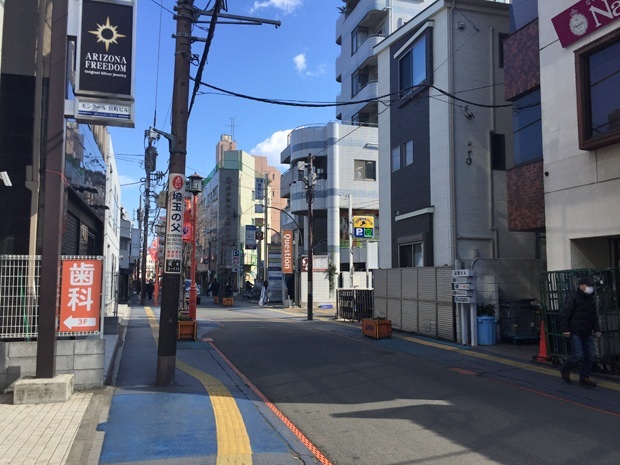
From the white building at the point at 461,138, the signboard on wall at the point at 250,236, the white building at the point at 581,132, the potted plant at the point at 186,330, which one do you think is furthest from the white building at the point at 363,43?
the potted plant at the point at 186,330

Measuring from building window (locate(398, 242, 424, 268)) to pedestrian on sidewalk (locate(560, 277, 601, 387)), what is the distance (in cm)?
983

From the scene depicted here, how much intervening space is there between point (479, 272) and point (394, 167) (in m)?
7.78

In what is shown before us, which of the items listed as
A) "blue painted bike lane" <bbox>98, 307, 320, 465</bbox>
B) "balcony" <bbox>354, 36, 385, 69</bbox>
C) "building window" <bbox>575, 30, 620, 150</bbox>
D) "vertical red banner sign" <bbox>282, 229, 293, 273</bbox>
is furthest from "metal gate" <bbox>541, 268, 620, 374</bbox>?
"balcony" <bbox>354, 36, 385, 69</bbox>

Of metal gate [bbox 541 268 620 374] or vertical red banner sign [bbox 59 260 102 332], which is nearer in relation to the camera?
vertical red banner sign [bbox 59 260 102 332]

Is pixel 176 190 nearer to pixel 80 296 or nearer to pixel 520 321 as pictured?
pixel 80 296

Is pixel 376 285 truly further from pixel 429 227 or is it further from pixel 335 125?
pixel 335 125

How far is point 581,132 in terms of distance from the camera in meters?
11.0

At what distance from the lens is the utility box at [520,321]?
46.8ft

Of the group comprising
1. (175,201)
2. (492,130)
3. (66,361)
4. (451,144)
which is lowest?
(66,361)

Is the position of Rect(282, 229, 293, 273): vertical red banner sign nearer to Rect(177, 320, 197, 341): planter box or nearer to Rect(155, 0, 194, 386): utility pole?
Rect(177, 320, 197, 341): planter box

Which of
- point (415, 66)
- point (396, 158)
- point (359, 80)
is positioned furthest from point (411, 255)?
point (359, 80)

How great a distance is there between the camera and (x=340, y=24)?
4422 centimetres

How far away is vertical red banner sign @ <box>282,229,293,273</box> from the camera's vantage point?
36625 mm

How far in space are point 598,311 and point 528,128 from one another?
6.06 m
